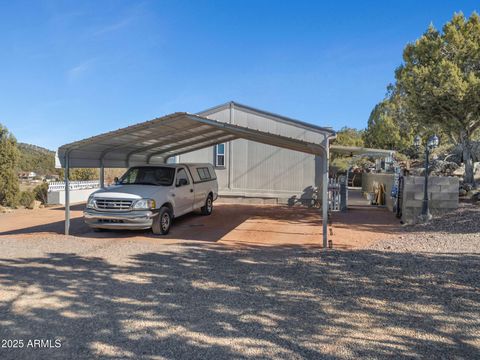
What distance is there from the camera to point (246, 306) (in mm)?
4523

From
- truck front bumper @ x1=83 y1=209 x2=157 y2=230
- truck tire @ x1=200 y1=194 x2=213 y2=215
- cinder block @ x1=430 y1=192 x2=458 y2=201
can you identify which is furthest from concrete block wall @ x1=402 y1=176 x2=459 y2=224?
truck front bumper @ x1=83 y1=209 x2=157 y2=230

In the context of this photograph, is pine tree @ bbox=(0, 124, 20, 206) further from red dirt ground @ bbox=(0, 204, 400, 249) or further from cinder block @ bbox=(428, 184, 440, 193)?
cinder block @ bbox=(428, 184, 440, 193)

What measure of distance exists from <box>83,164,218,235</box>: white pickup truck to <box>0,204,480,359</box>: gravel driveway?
154 centimetres

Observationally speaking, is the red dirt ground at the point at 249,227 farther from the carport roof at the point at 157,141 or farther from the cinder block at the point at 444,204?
the carport roof at the point at 157,141

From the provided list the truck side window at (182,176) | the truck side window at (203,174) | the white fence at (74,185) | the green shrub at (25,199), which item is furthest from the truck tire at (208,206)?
the green shrub at (25,199)

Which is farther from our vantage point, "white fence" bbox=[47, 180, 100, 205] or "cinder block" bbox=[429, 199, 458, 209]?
"white fence" bbox=[47, 180, 100, 205]

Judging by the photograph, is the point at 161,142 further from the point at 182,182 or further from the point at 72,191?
the point at 72,191

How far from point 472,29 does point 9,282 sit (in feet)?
56.4

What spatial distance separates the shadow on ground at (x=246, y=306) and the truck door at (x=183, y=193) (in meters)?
3.47

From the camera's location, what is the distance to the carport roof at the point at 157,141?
8641mm

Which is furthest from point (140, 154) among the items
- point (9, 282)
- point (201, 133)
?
point (9, 282)

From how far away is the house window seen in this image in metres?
16.9

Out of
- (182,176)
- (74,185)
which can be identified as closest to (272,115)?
(182,176)

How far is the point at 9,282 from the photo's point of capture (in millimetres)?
5457
